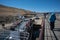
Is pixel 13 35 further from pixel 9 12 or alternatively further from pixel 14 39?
pixel 9 12

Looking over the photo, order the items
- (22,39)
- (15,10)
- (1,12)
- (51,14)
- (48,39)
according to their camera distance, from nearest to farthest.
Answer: (22,39) < (1,12) < (48,39) < (51,14) < (15,10)

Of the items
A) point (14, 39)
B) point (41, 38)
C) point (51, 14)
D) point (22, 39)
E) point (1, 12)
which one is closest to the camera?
point (41, 38)

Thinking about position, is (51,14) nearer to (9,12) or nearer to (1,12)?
(9,12)

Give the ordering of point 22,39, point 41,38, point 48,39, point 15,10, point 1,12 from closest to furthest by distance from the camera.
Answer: point 41,38 < point 22,39 < point 1,12 < point 48,39 < point 15,10

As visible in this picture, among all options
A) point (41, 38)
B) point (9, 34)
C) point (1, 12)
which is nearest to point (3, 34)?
point (9, 34)

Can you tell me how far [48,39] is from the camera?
2.69 m

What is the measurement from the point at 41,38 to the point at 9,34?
84 cm

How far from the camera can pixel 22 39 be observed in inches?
82.6

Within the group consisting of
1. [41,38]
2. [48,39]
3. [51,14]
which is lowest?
[48,39]

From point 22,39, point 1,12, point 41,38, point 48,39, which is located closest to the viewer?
point 41,38

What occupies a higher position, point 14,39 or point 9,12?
point 9,12

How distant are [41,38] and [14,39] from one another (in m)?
0.74

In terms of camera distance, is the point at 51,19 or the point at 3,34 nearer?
the point at 3,34

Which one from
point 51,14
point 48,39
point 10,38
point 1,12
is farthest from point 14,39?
point 51,14
